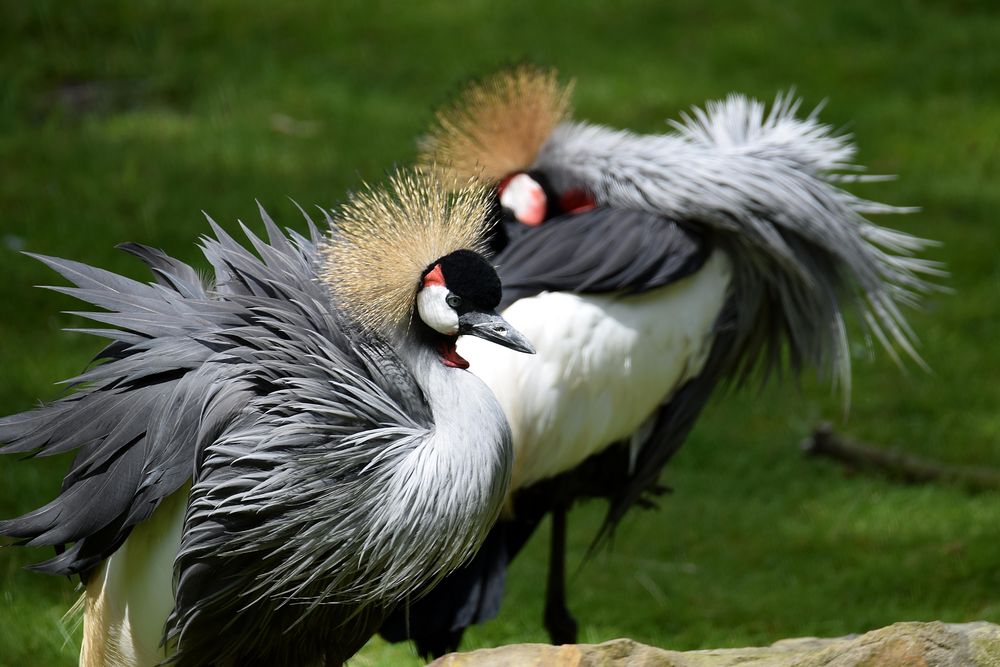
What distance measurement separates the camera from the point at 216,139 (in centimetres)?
546

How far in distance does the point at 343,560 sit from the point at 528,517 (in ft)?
3.01

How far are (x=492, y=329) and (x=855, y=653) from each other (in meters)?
0.72

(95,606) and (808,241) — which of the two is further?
(808,241)

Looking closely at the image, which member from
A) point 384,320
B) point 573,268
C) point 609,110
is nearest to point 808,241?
point 573,268

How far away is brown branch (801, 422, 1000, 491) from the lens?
4016mm

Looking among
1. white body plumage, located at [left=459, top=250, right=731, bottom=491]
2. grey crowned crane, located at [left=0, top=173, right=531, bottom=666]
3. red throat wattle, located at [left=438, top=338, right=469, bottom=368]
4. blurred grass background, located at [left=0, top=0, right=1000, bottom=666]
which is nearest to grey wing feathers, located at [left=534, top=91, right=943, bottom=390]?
white body plumage, located at [left=459, top=250, right=731, bottom=491]

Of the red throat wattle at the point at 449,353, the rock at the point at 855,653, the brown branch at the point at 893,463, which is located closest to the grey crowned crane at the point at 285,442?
the red throat wattle at the point at 449,353

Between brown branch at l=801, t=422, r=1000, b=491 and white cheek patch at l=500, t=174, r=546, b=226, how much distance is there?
141cm

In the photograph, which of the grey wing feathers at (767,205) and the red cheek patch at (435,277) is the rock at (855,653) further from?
the grey wing feathers at (767,205)

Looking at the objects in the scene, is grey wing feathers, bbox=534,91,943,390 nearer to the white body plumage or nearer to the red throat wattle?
the white body plumage

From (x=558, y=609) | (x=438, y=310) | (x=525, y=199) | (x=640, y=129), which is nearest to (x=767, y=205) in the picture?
(x=525, y=199)

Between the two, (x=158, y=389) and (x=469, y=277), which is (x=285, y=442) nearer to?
(x=158, y=389)

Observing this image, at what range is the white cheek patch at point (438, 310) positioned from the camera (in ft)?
7.16

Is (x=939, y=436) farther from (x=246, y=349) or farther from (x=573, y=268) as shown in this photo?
(x=246, y=349)
